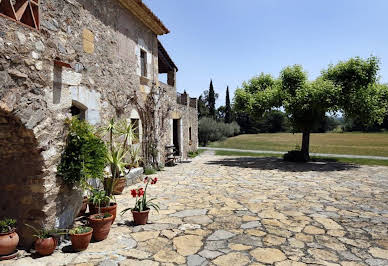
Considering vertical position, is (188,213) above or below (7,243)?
below

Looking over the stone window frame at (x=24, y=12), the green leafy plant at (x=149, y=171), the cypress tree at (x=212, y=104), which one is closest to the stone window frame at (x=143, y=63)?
the green leafy plant at (x=149, y=171)

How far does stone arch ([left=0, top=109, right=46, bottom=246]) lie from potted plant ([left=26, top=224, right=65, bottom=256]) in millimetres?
127

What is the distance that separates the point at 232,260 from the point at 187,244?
32.0 inches

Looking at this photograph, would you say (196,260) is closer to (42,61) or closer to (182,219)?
(182,219)

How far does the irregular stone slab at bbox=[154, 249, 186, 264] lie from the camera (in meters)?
3.62

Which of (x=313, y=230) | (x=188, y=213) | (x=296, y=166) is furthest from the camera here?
(x=296, y=166)

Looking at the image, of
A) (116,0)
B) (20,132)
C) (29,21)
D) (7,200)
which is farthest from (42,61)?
(116,0)

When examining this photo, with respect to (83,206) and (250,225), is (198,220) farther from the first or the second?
(83,206)

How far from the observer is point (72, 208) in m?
4.45

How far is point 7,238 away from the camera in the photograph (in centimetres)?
354

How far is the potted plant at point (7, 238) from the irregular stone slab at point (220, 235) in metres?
2.78

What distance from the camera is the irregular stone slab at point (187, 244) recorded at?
3.89 meters

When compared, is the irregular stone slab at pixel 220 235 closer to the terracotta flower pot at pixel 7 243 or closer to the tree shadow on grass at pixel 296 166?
the terracotta flower pot at pixel 7 243

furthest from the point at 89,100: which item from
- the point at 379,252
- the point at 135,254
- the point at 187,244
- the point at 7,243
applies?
the point at 379,252
